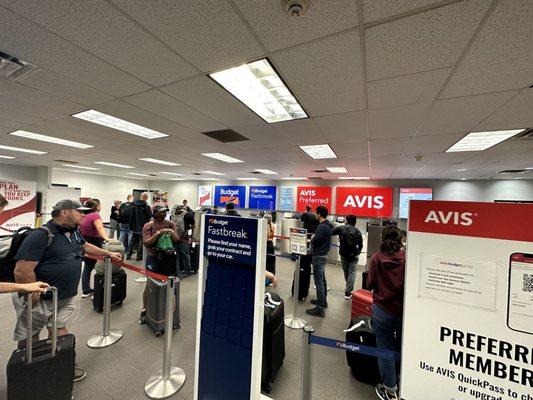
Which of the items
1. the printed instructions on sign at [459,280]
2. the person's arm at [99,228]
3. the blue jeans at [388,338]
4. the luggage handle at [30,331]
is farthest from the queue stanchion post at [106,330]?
the printed instructions on sign at [459,280]

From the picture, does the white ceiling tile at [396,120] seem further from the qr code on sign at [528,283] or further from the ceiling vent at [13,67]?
the ceiling vent at [13,67]

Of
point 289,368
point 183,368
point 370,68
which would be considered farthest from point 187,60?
point 289,368

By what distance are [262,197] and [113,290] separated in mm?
7412

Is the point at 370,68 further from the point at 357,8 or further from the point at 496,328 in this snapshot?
the point at 496,328

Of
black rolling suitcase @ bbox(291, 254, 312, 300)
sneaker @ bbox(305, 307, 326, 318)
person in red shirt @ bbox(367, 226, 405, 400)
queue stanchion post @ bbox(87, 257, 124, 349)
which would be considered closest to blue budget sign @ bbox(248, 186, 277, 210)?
black rolling suitcase @ bbox(291, 254, 312, 300)

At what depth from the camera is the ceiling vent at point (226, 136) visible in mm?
3497

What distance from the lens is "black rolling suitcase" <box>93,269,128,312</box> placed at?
313 cm

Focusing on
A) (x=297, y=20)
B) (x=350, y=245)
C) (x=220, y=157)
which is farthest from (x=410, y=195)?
(x=297, y=20)

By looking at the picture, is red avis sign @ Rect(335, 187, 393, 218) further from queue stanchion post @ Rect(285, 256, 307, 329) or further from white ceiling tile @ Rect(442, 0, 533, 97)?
white ceiling tile @ Rect(442, 0, 533, 97)

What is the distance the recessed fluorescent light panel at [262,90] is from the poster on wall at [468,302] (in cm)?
161

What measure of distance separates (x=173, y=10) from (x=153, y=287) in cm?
273

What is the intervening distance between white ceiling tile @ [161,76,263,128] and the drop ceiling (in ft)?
0.06

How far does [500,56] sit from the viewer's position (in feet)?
4.94

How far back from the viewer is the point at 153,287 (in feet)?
9.02
